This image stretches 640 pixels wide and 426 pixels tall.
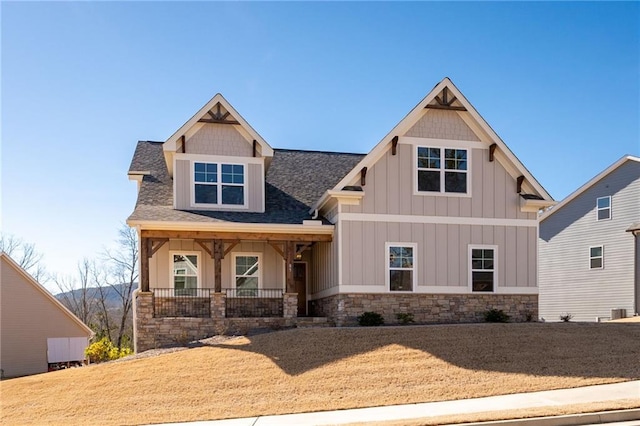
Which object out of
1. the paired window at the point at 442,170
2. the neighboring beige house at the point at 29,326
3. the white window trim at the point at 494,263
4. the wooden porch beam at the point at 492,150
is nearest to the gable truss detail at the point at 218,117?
the paired window at the point at 442,170

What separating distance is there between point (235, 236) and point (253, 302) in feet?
8.69

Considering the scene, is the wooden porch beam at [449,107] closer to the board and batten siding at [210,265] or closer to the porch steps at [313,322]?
the board and batten siding at [210,265]

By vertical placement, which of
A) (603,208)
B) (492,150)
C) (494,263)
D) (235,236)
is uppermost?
(492,150)

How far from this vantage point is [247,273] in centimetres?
2114

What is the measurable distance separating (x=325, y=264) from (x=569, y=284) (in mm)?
14503

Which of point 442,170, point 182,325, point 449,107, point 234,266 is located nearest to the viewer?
point 182,325

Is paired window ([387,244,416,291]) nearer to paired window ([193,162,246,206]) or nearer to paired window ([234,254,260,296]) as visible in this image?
paired window ([234,254,260,296])

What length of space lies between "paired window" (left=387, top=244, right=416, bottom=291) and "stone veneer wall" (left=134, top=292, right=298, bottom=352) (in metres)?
3.45

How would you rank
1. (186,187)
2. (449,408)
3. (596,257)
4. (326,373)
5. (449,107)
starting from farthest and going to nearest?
(596,257) → (186,187) → (449,107) → (326,373) → (449,408)

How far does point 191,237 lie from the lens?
1923cm

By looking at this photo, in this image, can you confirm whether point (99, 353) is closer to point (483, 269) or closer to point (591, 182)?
point (483, 269)

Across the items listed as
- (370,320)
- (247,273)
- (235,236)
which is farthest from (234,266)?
(370,320)

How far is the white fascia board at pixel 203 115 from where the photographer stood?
66.2 feet

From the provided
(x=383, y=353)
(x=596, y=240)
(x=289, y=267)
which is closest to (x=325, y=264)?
(x=289, y=267)
